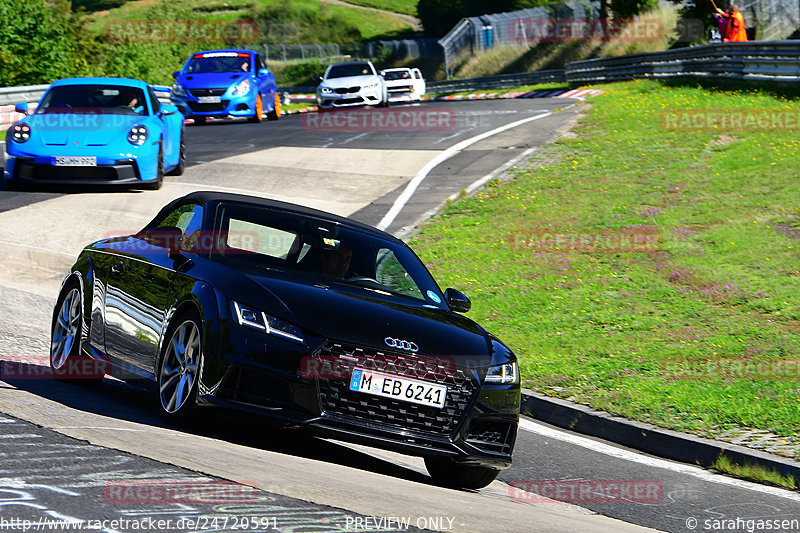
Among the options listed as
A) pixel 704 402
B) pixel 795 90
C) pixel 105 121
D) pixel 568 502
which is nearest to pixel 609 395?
pixel 704 402

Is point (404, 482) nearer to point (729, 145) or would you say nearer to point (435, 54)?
point (729, 145)

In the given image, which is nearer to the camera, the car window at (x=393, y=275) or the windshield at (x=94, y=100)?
the car window at (x=393, y=275)

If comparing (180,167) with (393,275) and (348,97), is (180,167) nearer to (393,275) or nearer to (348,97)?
(393,275)

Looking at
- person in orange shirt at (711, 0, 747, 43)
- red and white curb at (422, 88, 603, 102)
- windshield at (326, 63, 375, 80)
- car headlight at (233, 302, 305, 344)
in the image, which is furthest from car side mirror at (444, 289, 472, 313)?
person in orange shirt at (711, 0, 747, 43)

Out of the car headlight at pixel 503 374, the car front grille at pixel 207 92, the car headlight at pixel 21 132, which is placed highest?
the car front grille at pixel 207 92

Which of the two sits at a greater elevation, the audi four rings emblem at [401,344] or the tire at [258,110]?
the tire at [258,110]

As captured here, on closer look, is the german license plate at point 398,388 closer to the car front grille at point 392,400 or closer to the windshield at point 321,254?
the car front grille at point 392,400

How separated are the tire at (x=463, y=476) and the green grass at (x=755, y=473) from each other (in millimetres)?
1890

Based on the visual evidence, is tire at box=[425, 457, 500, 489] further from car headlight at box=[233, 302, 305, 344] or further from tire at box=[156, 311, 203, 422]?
tire at box=[156, 311, 203, 422]

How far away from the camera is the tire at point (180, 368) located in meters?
6.17

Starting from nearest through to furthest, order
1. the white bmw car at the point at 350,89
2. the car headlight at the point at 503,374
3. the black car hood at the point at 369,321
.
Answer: the black car hood at the point at 369,321, the car headlight at the point at 503,374, the white bmw car at the point at 350,89

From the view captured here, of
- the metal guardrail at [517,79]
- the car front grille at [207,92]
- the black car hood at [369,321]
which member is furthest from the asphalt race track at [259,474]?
the metal guardrail at [517,79]

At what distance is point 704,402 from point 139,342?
4.48m

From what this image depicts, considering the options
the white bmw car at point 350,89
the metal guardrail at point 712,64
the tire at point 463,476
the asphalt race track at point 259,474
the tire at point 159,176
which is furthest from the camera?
the white bmw car at point 350,89
